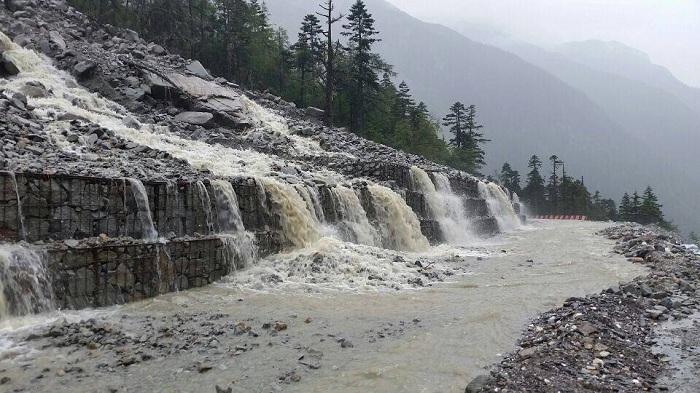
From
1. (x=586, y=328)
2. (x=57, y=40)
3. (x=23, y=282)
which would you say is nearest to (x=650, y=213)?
(x=586, y=328)

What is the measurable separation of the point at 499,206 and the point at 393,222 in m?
20.4

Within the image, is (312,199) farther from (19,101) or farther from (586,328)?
(586,328)

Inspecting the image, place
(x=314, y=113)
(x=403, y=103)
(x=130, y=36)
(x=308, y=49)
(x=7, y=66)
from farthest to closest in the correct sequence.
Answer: (x=403, y=103)
(x=308, y=49)
(x=314, y=113)
(x=130, y=36)
(x=7, y=66)

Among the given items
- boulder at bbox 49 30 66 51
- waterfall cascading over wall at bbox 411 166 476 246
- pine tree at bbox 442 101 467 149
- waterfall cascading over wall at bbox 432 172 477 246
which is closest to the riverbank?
waterfall cascading over wall at bbox 411 166 476 246

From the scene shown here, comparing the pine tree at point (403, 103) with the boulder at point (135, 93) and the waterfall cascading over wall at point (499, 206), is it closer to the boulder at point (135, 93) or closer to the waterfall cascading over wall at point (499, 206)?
the waterfall cascading over wall at point (499, 206)

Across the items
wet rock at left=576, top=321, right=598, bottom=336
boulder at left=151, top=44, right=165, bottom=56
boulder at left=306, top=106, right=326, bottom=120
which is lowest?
wet rock at left=576, top=321, right=598, bottom=336

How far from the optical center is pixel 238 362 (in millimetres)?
7383

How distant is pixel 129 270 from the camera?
10.7 metres

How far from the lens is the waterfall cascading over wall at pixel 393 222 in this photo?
20828mm

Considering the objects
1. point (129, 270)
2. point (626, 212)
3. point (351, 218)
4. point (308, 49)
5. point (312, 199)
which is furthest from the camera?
point (626, 212)

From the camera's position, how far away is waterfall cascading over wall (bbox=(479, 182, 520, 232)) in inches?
1442

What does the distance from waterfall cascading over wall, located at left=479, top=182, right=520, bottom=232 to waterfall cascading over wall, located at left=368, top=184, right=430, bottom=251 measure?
15.1 metres

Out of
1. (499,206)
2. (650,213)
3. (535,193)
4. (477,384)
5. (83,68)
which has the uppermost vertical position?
(83,68)

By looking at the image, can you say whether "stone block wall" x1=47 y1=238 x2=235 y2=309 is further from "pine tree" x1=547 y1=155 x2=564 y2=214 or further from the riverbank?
"pine tree" x1=547 y1=155 x2=564 y2=214
